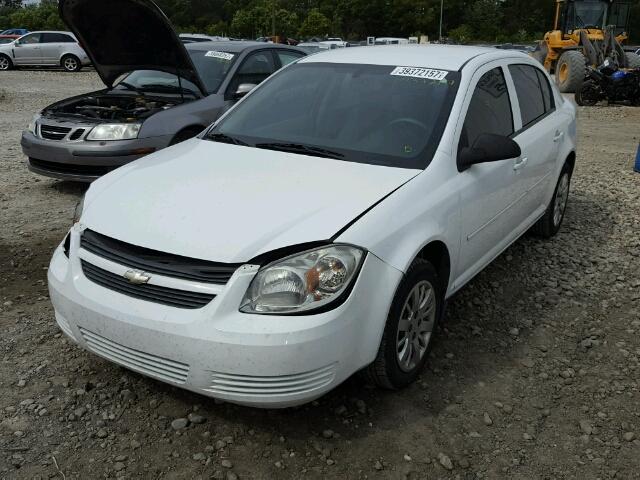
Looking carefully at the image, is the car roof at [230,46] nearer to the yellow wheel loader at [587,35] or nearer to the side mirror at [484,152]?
the side mirror at [484,152]

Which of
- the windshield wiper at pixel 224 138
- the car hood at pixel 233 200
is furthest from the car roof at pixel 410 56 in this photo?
the car hood at pixel 233 200

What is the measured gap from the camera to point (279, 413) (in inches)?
118

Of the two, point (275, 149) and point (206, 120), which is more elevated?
point (275, 149)

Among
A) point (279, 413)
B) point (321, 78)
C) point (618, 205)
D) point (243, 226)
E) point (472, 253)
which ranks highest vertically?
point (321, 78)

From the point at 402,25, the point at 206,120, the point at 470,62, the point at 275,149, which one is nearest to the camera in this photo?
the point at 275,149

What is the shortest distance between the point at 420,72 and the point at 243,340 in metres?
2.18

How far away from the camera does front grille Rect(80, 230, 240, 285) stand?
257cm

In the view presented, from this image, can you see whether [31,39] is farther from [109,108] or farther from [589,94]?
[109,108]

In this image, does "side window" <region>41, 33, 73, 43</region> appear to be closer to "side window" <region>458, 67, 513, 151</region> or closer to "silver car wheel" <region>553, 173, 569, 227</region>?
"silver car wheel" <region>553, 173, 569, 227</region>

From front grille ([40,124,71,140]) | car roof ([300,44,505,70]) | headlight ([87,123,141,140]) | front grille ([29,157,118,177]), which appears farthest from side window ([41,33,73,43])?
car roof ([300,44,505,70])

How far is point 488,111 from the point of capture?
13.0ft

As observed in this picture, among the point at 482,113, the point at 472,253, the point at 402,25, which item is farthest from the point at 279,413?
the point at 402,25

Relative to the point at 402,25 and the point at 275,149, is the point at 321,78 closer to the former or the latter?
the point at 275,149

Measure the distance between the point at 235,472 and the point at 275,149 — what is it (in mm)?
1799
